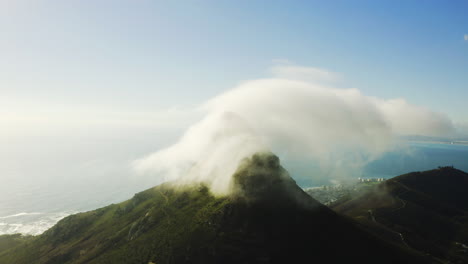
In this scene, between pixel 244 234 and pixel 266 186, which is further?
pixel 266 186

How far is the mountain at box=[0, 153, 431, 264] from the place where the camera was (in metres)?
110

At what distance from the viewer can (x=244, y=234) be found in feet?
379

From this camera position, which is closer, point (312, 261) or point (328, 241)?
point (312, 261)

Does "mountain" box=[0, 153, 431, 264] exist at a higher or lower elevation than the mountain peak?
lower

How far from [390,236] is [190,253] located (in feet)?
542

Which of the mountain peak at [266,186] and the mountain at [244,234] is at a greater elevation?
the mountain peak at [266,186]

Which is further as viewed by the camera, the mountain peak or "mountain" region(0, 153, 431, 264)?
the mountain peak

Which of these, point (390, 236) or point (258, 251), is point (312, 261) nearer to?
point (258, 251)

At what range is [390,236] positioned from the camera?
618 ft

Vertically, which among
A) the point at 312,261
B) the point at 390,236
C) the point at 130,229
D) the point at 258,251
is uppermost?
the point at 130,229

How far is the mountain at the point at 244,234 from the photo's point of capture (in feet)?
362

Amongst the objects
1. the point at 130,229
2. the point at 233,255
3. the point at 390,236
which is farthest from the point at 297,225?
the point at 390,236

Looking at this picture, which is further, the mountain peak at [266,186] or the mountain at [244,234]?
the mountain peak at [266,186]

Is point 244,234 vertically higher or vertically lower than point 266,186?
lower
